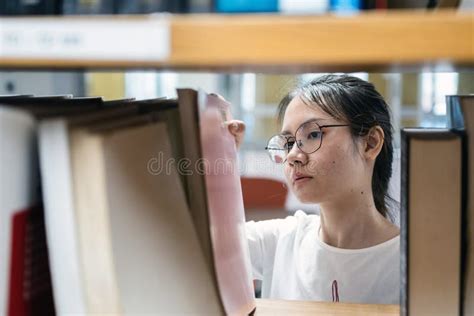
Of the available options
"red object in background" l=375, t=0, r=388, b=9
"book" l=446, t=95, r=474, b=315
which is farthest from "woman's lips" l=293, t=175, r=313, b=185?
"red object in background" l=375, t=0, r=388, b=9

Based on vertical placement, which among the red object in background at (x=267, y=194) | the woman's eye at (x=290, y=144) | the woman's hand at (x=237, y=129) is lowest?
the red object in background at (x=267, y=194)

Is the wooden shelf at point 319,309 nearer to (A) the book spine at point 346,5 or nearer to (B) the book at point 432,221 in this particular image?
(B) the book at point 432,221

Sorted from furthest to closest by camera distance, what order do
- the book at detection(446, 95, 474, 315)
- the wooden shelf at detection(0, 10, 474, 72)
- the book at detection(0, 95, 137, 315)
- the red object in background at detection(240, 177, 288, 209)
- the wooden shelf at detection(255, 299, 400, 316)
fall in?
the red object in background at detection(240, 177, 288, 209), the wooden shelf at detection(255, 299, 400, 316), the book at detection(446, 95, 474, 315), the book at detection(0, 95, 137, 315), the wooden shelf at detection(0, 10, 474, 72)

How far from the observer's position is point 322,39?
1.23 ft

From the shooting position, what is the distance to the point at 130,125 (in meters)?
0.55

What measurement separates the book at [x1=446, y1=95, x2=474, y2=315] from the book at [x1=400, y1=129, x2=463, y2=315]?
0.05 ft

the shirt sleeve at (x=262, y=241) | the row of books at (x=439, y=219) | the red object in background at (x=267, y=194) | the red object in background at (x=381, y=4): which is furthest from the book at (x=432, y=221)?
the red object in background at (x=267, y=194)

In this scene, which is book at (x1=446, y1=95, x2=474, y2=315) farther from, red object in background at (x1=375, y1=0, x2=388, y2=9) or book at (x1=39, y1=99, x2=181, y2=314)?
book at (x1=39, y1=99, x2=181, y2=314)

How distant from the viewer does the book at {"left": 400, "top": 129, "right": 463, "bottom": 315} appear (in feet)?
1.80

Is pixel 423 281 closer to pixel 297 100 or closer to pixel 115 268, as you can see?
pixel 115 268

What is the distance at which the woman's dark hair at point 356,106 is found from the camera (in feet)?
3.02

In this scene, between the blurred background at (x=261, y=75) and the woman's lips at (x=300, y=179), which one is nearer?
the blurred background at (x=261, y=75)

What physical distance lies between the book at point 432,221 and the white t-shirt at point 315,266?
11.8 inches

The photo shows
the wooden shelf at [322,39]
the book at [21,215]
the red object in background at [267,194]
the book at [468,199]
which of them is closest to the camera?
the wooden shelf at [322,39]
